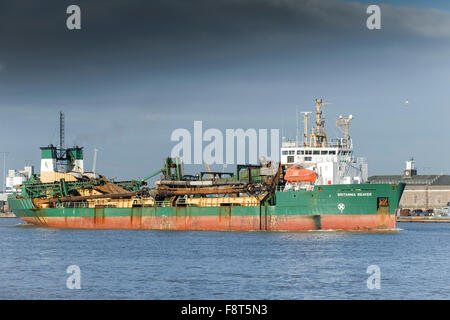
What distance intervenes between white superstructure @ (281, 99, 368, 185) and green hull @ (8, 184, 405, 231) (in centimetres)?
347

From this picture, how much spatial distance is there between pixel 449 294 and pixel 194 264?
Answer: 1296 centimetres

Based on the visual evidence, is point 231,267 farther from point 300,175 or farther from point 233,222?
point 233,222

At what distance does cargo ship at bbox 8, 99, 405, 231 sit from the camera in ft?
176

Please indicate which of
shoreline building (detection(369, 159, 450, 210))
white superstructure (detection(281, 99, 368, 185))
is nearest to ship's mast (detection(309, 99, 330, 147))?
white superstructure (detection(281, 99, 368, 185))

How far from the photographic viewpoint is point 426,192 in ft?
440

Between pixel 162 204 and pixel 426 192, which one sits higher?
pixel 426 192

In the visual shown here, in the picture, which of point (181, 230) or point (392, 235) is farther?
point (181, 230)

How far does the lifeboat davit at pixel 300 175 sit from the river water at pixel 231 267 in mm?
6498

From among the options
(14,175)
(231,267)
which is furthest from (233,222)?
(14,175)

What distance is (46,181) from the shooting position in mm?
74688

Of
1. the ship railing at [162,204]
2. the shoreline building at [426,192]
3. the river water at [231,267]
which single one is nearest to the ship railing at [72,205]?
the ship railing at [162,204]

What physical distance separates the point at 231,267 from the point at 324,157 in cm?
2795
